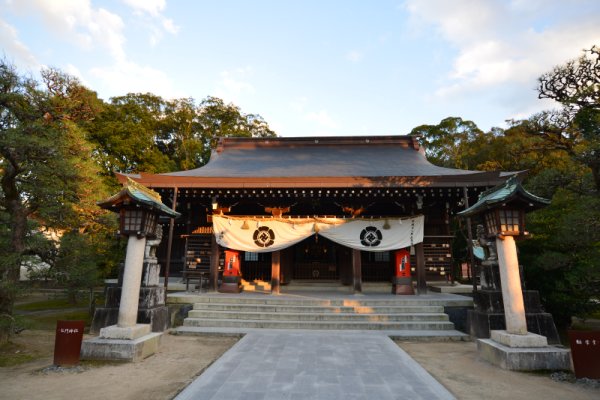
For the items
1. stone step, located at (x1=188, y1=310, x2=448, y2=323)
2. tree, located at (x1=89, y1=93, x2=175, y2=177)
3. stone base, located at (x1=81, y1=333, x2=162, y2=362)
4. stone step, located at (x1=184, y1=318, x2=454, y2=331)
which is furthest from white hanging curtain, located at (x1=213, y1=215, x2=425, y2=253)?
tree, located at (x1=89, y1=93, x2=175, y2=177)

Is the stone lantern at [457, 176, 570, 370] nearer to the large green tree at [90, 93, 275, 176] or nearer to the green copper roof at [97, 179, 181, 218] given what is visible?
the green copper roof at [97, 179, 181, 218]

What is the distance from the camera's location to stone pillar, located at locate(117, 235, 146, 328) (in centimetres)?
669

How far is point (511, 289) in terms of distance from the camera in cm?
637

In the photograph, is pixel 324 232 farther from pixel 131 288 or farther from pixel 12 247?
pixel 12 247

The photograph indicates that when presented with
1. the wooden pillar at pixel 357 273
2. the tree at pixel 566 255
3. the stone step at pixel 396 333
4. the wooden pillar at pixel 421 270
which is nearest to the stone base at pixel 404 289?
the wooden pillar at pixel 421 270

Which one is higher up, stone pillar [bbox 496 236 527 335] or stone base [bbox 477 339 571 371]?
stone pillar [bbox 496 236 527 335]

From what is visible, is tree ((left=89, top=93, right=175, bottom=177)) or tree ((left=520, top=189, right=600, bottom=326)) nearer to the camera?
tree ((left=520, top=189, right=600, bottom=326))

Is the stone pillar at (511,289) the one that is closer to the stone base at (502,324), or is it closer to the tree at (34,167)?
the stone base at (502,324)

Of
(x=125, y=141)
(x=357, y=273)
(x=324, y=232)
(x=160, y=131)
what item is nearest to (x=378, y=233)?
(x=357, y=273)

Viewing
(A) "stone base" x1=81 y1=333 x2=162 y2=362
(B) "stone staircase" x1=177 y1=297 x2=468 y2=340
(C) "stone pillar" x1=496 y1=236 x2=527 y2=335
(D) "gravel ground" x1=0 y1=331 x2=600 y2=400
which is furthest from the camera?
(B) "stone staircase" x1=177 y1=297 x2=468 y2=340

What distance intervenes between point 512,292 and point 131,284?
8.06 m

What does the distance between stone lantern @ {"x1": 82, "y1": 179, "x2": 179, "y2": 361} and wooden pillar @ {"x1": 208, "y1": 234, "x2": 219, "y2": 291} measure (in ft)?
14.6

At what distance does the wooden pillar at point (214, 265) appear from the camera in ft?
39.0

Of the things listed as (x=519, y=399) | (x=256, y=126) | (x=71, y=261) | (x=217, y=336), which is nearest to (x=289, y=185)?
(x=217, y=336)
